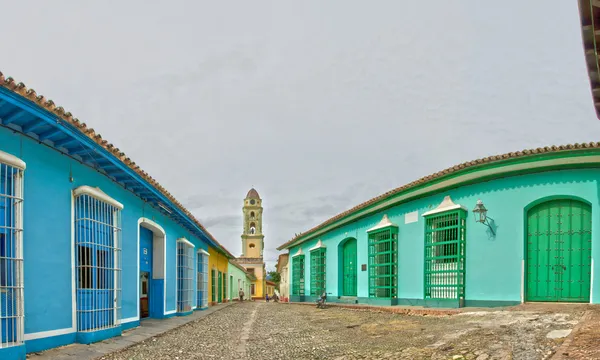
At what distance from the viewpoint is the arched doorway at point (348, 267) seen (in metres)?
19.2

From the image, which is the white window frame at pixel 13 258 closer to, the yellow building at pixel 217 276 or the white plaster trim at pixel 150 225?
the white plaster trim at pixel 150 225

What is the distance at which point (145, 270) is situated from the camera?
13.3 metres

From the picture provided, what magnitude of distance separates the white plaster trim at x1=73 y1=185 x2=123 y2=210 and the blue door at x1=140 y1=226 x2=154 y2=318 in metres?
3.40

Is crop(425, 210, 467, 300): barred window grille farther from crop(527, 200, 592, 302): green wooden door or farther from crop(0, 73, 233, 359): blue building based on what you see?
crop(0, 73, 233, 359): blue building

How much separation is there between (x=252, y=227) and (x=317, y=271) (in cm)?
2733

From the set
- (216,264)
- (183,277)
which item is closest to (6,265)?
(183,277)

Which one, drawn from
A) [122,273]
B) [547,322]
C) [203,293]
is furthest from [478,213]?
[203,293]

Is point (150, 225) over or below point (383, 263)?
over

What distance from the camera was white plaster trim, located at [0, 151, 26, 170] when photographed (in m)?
Result: 6.25

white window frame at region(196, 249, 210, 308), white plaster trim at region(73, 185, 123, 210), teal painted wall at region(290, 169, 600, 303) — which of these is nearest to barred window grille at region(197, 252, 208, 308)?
white window frame at region(196, 249, 210, 308)

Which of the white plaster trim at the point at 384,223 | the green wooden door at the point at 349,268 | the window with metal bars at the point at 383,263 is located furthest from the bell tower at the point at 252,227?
the white plaster trim at the point at 384,223

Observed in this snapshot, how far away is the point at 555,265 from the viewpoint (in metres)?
10.4

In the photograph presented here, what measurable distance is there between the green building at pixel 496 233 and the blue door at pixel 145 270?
6.93 meters

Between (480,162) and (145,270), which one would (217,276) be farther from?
(480,162)
